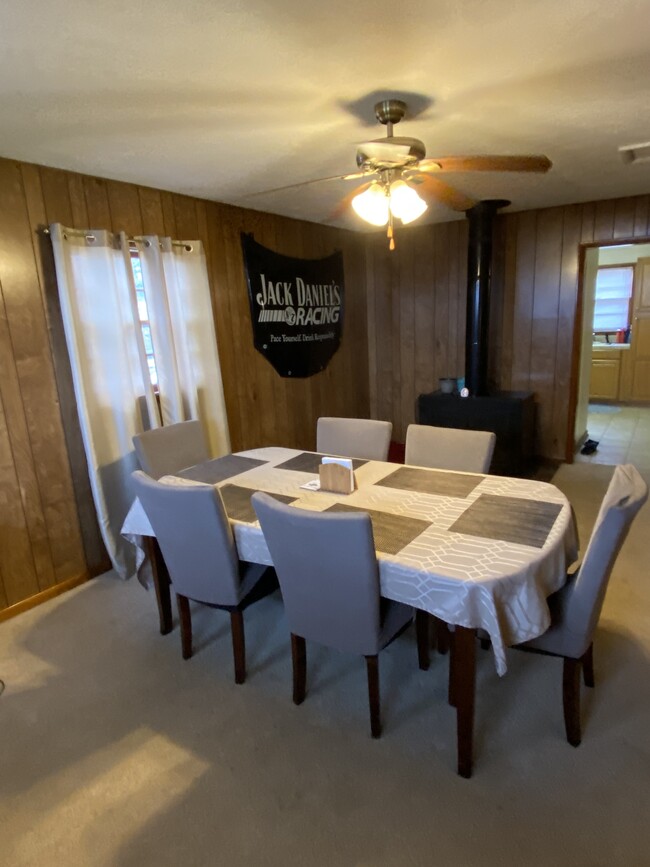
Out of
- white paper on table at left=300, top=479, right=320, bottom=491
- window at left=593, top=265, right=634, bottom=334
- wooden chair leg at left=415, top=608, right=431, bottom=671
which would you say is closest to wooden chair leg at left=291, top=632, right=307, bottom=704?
wooden chair leg at left=415, top=608, right=431, bottom=671

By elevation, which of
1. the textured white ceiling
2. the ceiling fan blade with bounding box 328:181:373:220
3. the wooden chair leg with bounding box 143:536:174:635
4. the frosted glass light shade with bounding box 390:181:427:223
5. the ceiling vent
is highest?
the textured white ceiling

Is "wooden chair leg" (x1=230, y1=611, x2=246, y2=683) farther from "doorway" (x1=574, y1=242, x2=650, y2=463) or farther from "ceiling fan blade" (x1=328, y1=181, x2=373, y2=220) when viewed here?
"doorway" (x1=574, y1=242, x2=650, y2=463)

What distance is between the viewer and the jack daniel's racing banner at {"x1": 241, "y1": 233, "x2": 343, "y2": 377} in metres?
4.00

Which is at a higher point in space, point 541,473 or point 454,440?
point 454,440

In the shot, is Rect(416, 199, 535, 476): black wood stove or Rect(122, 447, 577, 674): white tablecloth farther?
Rect(416, 199, 535, 476): black wood stove

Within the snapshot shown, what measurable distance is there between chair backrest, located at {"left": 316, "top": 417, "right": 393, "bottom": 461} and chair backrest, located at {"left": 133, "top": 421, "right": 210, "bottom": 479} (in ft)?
2.37

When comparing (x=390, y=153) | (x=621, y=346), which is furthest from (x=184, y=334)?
(x=621, y=346)

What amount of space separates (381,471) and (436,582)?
0.99 meters

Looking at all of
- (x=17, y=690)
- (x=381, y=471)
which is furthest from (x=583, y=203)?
(x=17, y=690)

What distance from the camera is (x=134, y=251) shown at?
3121 mm

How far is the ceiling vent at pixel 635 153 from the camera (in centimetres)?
274

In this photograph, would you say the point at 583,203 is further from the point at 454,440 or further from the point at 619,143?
the point at 454,440

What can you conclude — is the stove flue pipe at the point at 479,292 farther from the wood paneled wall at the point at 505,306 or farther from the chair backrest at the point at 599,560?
the chair backrest at the point at 599,560

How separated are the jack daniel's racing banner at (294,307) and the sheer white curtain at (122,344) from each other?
0.61 metres
